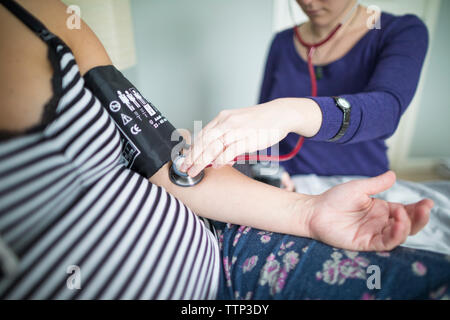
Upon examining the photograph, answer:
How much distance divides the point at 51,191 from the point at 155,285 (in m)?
0.21

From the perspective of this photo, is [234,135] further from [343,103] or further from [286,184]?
[286,184]

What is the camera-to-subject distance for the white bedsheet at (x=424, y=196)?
24.6 inches

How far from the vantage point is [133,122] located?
1.77ft

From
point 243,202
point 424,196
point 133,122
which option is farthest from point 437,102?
point 133,122

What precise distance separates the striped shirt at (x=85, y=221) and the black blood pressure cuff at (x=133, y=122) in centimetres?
6

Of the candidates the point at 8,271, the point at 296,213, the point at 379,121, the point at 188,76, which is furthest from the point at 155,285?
the point at 188,76

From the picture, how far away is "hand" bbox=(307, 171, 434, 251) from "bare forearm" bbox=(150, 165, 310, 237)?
4 cm

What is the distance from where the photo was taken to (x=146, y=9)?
0.98m

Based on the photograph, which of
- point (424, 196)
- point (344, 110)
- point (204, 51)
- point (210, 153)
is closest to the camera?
point (210, 153)

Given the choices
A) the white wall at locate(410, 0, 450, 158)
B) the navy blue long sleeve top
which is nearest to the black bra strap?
the navy blue long sleeve top

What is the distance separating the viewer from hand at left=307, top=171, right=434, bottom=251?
1.52ft

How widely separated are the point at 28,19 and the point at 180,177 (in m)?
0.39

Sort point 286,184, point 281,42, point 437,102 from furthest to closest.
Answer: point 437,102 → point 281,42 → point 286,184
